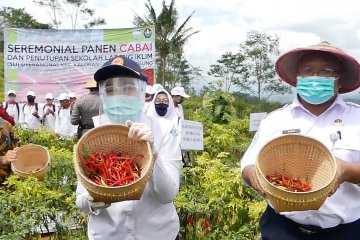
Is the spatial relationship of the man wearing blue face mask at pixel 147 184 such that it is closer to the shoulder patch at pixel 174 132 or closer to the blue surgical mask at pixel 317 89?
the shoulder patch at pixel 174 132

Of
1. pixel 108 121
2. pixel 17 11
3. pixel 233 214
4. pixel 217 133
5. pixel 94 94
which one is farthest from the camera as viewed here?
pixel 17 11

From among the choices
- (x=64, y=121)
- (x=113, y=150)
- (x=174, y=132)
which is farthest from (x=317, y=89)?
(x=64, y=121)

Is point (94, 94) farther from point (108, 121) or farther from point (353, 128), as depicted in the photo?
point (353, 128)

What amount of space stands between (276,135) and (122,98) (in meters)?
0.74

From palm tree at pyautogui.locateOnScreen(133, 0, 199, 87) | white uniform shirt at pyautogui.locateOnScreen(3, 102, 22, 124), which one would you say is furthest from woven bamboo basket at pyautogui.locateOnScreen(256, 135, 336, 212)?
palm tree at pyautogui.locateOnScreen(133, 0, 199, 87)

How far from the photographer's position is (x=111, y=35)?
38.8 feet

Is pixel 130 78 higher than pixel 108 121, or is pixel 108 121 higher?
pixel 130 78

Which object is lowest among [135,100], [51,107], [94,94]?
[51,107]

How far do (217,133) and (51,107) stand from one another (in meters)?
5.06

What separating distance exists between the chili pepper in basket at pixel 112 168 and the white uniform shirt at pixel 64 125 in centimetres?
736

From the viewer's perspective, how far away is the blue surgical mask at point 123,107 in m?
2.17

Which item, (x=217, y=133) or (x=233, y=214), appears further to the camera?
(x=217, y=133)

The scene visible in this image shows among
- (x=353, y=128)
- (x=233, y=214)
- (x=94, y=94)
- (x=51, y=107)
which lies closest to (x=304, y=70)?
(x=353, y=128)

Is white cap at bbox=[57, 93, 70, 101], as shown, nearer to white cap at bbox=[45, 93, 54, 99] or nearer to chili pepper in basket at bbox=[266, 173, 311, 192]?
white cap at bbox=[45, 93, 54, 99]
